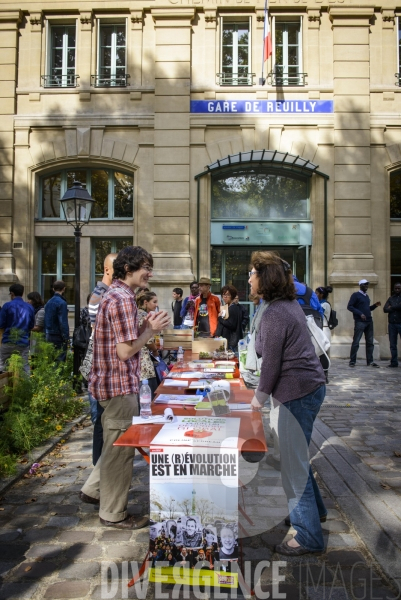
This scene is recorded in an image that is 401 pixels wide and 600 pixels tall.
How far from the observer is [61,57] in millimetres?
15477

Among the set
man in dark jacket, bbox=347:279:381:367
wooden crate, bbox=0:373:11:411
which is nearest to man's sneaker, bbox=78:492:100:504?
wooden crate, bbox=0:373:11:411

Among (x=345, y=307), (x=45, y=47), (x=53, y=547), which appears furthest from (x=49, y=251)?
(x=53, y=547)

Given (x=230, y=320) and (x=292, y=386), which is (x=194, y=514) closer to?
(x=292, y=386)

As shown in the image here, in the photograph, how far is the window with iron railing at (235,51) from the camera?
1498 cm

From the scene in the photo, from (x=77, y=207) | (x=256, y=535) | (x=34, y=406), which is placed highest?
(x=77, y=207)

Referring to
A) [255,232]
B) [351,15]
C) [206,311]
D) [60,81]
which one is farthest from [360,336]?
[60,81]

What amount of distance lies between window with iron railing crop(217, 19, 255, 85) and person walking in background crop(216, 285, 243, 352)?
8.42m

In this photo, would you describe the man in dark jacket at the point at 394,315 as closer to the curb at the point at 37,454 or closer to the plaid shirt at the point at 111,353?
the curb at the point at 37,454

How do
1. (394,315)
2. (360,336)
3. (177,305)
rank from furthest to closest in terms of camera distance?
1. (177,305)
2. (394,315)
3. (360,336)

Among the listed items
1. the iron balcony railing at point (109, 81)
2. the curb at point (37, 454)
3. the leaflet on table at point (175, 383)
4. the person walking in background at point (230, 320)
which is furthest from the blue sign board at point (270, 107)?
the leaflet on table at point (175, 383)

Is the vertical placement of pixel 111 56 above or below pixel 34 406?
above

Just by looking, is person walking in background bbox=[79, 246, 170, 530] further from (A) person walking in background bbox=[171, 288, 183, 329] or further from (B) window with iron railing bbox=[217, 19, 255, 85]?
(B) window with iron railing bbox=[217, 19, 255, 85]

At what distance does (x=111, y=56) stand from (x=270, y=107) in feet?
16.2

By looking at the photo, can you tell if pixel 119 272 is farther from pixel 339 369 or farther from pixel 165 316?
pixel 339 369
